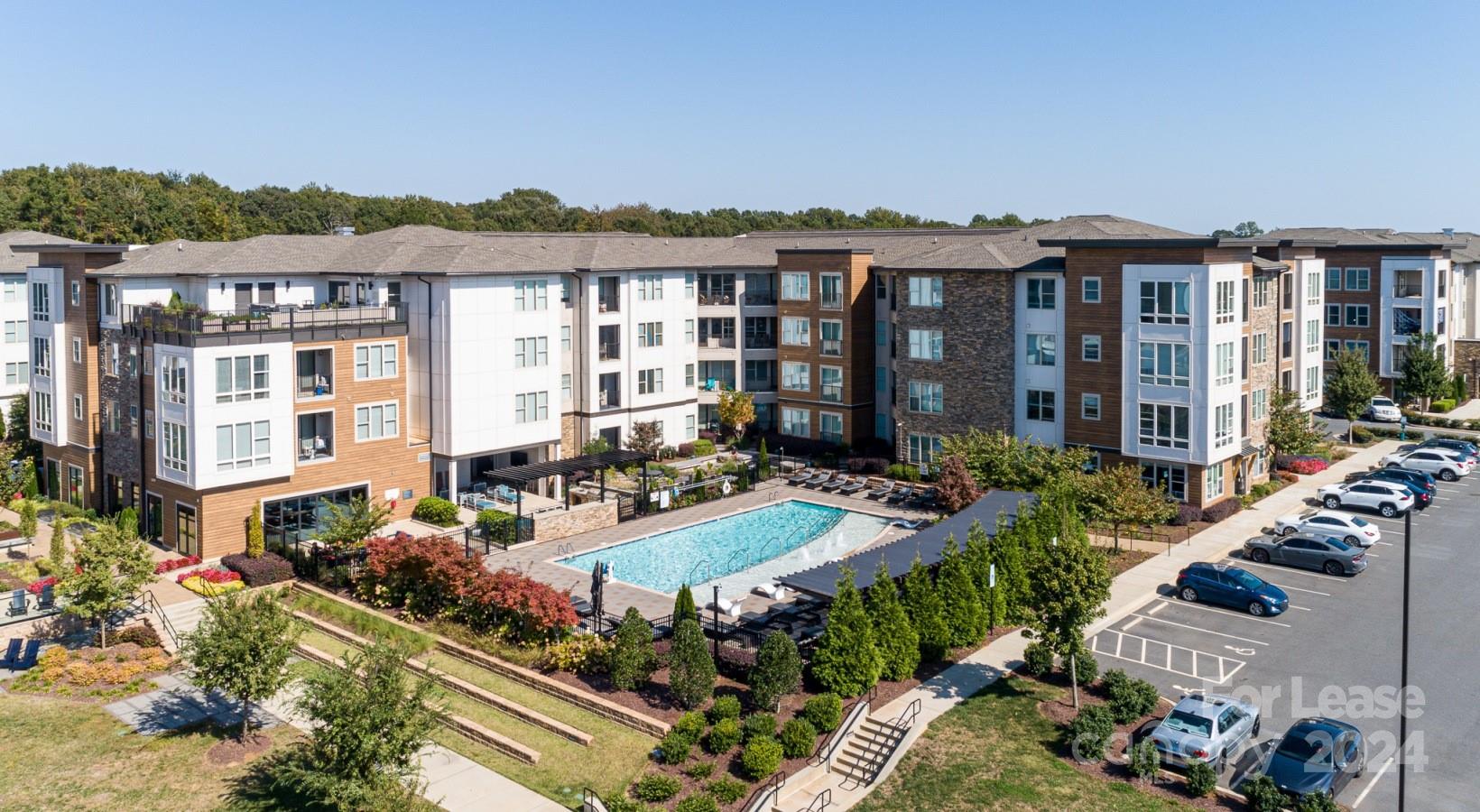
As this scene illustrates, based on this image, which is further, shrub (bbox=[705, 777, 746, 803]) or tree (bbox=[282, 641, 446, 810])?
shrub (bbox=[705, 777, 746, 803])

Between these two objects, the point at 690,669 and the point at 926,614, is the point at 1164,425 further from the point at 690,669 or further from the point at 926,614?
the point at 690,669

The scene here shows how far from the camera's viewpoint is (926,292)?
52.3 m

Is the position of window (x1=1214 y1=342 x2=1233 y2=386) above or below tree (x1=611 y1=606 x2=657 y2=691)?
above

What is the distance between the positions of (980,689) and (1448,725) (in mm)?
10487

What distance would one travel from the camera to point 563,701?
2811cm

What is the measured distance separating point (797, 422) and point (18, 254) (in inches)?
1691

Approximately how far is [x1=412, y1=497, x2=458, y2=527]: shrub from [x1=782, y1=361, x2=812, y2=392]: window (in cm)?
2167

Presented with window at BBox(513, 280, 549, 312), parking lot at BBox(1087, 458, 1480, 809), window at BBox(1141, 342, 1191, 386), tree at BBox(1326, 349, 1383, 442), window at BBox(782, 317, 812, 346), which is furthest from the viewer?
tree at BBox(1326, 349, 1383, 442)

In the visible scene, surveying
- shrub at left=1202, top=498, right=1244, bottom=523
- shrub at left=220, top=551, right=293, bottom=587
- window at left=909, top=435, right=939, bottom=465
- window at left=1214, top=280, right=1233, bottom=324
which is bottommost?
shrub at left=220, top=551, right=293, bottom=587

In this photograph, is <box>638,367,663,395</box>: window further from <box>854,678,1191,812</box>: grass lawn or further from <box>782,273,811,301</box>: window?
<box>854,678,1191,812</box>: grass lawn

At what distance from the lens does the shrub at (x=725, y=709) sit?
2598 centimetres

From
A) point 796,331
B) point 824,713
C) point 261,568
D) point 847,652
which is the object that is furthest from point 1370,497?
point 261,568

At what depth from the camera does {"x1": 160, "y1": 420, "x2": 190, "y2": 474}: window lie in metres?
39.3

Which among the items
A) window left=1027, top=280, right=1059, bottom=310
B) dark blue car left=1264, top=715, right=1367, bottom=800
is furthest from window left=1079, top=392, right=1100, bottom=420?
dark blue car left=1264, top=715, right=1367, bottom=800
